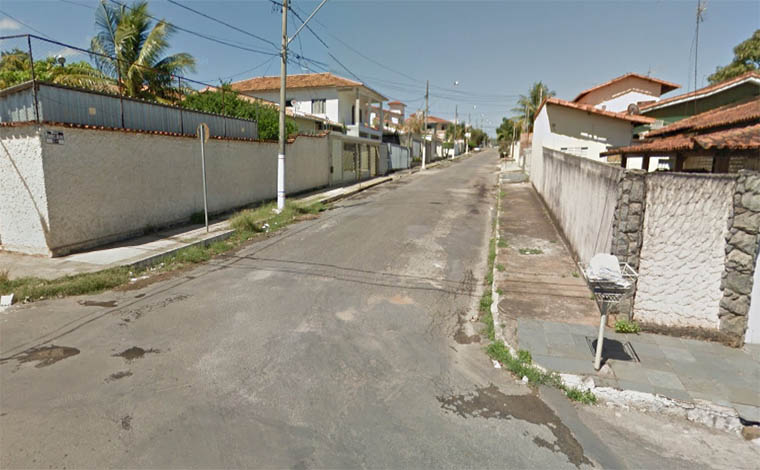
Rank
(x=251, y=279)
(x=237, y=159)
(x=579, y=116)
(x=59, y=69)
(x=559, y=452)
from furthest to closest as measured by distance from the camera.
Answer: (x=579, y=116) → (x=59, y=69) → (x=237, y=159) → (x=251, y=279) → (x=559, y=452)

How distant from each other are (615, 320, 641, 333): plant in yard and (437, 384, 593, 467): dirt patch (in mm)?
2115

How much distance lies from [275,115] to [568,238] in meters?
13.9

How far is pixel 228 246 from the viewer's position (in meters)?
10.0

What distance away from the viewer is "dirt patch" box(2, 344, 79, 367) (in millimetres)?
4531

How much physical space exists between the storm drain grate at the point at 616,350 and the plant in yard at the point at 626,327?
0.30 meters

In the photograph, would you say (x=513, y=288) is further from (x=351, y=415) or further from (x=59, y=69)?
(x=59, y=69)

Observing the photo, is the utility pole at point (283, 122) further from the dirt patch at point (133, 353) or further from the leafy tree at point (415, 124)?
the leafy tree at point (415, 124)

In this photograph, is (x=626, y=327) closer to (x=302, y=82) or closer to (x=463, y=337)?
(x=463, y=337)

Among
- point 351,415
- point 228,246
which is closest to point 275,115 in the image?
point 228,246

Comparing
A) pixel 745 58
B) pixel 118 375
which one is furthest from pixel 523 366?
pixel 745 58

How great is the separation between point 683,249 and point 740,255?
56 cm

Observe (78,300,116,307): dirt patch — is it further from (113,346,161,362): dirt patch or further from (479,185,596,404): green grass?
(479,185,596,404): green grass

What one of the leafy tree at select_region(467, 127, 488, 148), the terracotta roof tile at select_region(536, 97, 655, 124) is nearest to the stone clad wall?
the terracotta roof tile at select_region(536, 97, 655, 124)

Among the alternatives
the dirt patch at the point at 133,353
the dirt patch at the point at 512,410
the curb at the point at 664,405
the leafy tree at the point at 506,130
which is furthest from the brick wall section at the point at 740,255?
the leafy tree at the point at 506,130
